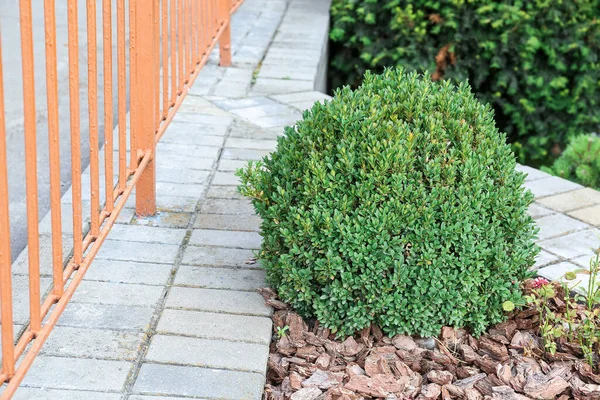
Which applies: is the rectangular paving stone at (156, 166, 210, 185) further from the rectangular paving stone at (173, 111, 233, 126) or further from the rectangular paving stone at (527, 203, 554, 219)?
the rectangular paving stone at (527, 203, 554, 219)

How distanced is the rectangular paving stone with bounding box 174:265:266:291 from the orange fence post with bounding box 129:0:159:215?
54 centimetres

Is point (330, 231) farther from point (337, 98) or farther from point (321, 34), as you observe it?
point (321, 34)

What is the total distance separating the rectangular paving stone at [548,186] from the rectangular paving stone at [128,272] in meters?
2.03

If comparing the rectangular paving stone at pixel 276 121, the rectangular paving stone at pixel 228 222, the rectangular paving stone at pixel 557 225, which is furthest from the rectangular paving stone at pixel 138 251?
the rectangular paving stone at pixel 276 121

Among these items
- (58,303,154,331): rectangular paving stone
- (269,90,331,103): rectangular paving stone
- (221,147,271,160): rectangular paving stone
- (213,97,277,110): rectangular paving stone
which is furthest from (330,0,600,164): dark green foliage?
(58,303,154,331): rectangular paving stone

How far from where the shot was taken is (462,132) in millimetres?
2865

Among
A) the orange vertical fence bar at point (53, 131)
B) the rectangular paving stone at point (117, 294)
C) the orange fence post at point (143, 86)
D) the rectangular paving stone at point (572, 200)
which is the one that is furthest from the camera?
the rectangular paving stone at point (572, 200)

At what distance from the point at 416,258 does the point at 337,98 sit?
639 millimetres

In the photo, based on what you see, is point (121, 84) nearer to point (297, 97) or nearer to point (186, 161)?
point (186, 161)

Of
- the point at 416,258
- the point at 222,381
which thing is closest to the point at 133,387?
the point at 222,381

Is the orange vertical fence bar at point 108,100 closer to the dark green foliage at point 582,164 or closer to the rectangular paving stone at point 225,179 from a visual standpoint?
the rectangular paving stone at point 225,179

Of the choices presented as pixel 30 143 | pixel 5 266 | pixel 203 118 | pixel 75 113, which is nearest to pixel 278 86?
pixel 203 118

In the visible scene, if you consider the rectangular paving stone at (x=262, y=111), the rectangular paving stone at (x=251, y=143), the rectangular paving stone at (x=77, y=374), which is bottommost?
the rectangular paving stone at (x=77, y=374)

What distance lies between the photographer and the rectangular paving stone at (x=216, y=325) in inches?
111
